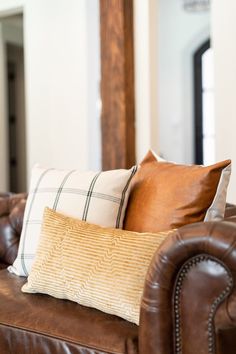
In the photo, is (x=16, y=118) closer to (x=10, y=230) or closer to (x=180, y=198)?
(x=10, y=230)

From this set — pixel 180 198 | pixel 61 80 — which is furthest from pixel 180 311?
pixel 61 80

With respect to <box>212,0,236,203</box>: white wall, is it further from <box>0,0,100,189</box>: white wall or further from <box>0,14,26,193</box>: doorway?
<box>0,14,26,193</box>: doorway

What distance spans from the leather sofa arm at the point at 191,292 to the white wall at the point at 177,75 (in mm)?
4478

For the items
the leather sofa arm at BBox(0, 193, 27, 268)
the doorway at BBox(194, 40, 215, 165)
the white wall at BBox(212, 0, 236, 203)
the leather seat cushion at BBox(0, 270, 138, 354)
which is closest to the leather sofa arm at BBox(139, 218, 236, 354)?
the leather seat cushion at BBox(0, 270, 138, 354)

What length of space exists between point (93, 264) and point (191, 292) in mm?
384

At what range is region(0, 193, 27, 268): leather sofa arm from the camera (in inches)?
83.4

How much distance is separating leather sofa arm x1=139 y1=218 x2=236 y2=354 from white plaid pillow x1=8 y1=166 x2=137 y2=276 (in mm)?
534

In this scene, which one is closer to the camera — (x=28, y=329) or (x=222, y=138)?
(x=28, y=329)

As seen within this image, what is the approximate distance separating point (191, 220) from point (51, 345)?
58 cm

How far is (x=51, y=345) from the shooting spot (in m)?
1.31

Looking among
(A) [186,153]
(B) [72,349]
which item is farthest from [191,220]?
(A) [186,153]

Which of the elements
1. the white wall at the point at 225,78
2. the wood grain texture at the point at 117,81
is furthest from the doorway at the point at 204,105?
the white wall at the point at 225,78

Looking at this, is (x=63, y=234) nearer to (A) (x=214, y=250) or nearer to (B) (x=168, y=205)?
(B) (x=168, y=205)

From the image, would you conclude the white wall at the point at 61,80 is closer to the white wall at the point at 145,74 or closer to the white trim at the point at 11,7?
the white trim at the point at 11,7
